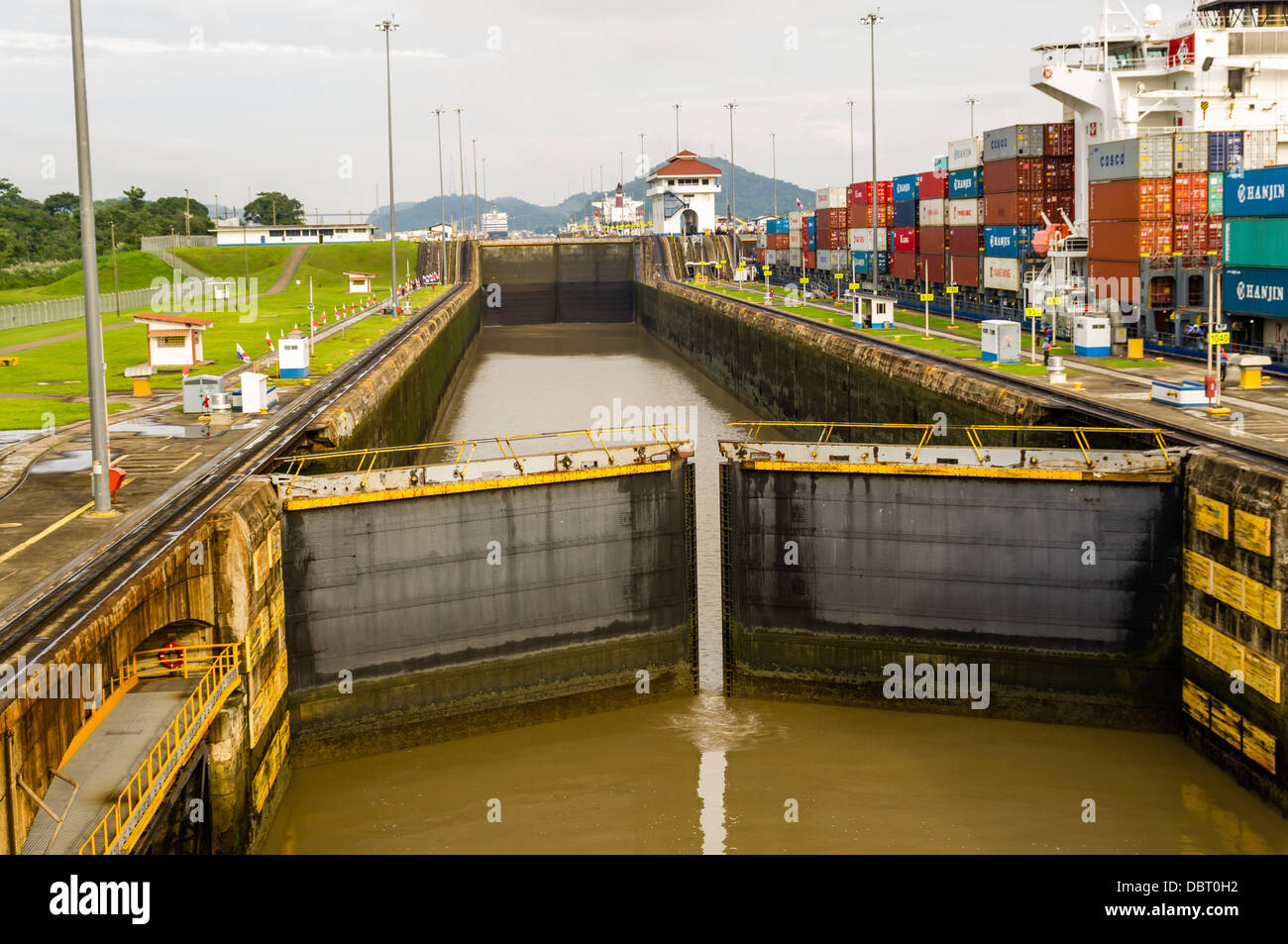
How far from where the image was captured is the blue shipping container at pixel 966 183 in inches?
3209

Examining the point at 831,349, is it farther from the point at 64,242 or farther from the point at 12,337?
the point at 64,242

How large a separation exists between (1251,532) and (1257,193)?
2621 centimetres

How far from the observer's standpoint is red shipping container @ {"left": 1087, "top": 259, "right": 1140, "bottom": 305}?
5562 centimetres

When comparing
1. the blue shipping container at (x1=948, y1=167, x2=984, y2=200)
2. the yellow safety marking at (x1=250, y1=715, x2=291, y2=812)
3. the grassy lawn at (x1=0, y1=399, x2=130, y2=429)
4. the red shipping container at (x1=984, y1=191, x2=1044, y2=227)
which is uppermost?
the blue shipping container at (x1=948, y1=167, x2=984, y2=200)

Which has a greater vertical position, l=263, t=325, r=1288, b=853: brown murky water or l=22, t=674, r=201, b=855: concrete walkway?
l=22, t=674, r=201, b=855: concrete walkway

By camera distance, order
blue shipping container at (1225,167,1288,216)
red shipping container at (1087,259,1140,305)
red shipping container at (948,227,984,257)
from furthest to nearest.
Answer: red shipping container at (948,227,984,257) < red shipping container at (1087,259,1140,305) < blue shipping container at (1225,167,1288,216)

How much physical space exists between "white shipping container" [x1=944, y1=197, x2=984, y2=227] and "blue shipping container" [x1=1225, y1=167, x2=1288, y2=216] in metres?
30.5

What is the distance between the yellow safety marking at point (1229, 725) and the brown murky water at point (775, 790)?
0.79 meters

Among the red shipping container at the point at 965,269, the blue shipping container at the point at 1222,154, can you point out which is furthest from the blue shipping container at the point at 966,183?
the blue shipping container at the point at 1222,154

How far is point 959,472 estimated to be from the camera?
31.6 metres

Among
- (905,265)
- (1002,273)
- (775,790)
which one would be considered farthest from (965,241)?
(775,790)

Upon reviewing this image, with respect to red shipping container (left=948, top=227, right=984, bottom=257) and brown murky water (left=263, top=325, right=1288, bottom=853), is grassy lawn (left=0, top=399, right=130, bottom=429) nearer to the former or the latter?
brown murky water (left=263, top=325, right=1288, bottom=853)

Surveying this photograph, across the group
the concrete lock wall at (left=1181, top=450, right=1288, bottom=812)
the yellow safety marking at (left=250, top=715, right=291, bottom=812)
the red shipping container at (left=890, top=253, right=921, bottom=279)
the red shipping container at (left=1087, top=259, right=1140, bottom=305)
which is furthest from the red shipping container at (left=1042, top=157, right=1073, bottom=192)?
the yellow safety marking at (left=250, top=715, right=291, bottom=812)
